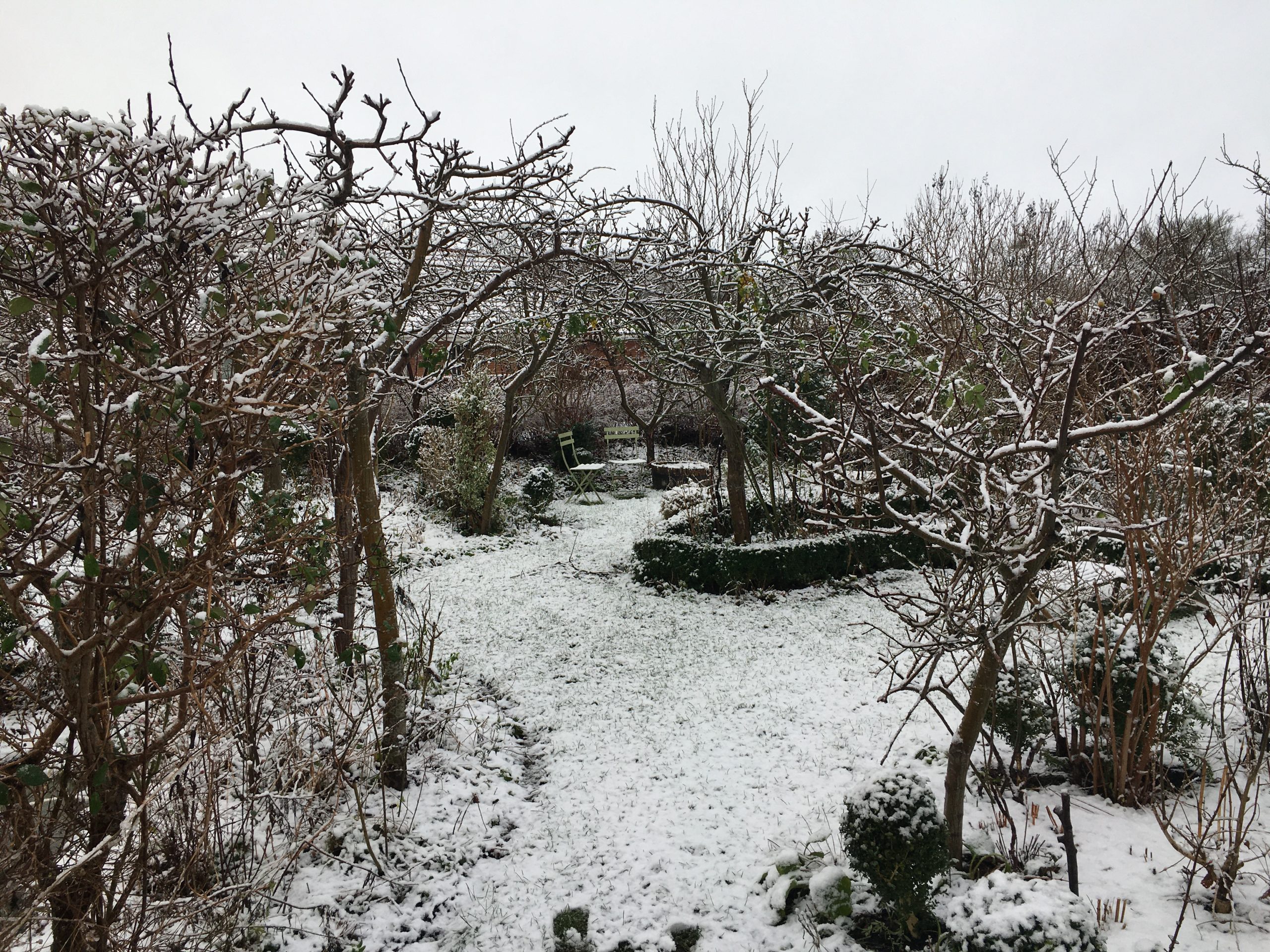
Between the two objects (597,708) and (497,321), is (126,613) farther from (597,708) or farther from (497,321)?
(497,321)

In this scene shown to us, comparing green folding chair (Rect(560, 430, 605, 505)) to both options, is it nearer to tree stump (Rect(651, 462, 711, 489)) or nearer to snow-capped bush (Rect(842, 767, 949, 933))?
tree stump (Rect(651, 462, 711, 489))

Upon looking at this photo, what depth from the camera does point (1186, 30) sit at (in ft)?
15.4

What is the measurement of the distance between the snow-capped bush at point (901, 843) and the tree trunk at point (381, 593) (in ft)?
7.04

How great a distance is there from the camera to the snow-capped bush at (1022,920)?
1.76m

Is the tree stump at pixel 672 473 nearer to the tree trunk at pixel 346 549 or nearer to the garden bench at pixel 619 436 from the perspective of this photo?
the garden bench at pixel 619 436

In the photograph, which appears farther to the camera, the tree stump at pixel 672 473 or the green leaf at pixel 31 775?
the tree stump at pixel 672 473

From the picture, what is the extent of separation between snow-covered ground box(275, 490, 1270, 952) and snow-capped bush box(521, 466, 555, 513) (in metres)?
3.20

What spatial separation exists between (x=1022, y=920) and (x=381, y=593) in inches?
113

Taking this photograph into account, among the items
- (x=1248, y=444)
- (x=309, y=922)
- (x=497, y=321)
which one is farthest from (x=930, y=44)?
(x=309, y=922)

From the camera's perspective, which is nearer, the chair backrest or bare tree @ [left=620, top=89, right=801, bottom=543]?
bare tree @ [left=620, top=89, right=801, bottom=543]

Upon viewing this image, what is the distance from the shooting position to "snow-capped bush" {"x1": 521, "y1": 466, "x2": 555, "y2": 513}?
9.82m

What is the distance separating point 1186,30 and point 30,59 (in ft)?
22.1

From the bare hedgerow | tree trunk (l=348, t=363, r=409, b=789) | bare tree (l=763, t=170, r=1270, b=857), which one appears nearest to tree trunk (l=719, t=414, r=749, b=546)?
bare tree (l=763, t=170, r=1270, b=857)

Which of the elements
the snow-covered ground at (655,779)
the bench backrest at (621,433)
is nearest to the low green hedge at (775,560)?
the snow-covered ground at (655,779)
